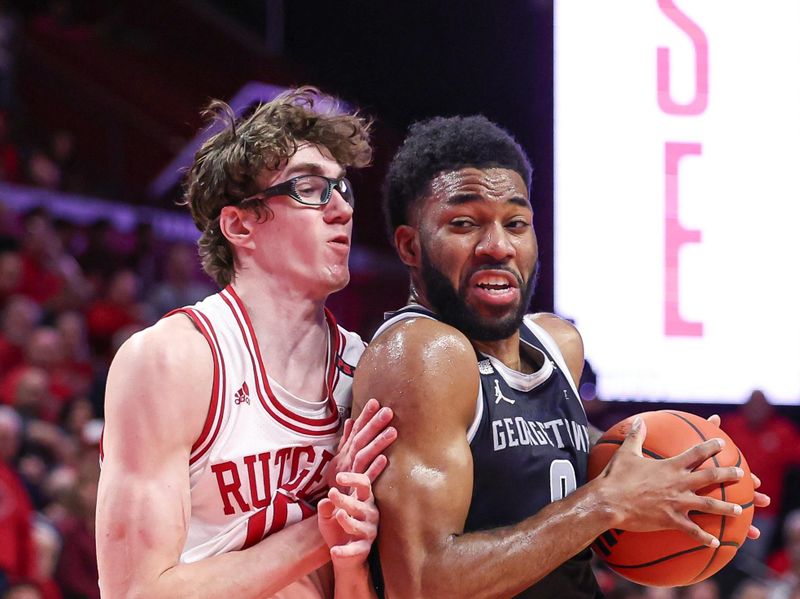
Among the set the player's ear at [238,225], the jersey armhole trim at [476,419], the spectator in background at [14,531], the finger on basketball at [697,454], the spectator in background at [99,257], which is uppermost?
Answer: the player's ear at [238,225]

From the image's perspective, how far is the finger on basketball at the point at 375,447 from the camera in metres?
2.81

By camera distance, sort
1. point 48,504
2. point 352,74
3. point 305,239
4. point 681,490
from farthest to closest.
A: point 352,74
point 48,504
point 305,239
point 681,490

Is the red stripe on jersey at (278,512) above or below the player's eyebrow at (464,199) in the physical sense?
below

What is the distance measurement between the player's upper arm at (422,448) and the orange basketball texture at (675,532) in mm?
431

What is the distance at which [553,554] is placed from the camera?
8.90 ft

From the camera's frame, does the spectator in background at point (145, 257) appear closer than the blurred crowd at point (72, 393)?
No

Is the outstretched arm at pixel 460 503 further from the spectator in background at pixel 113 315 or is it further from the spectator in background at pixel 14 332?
the spectator in background at pixel 113 315

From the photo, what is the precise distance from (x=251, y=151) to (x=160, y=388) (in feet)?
2.42

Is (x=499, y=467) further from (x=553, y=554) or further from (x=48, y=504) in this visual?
(x=48, y=504)

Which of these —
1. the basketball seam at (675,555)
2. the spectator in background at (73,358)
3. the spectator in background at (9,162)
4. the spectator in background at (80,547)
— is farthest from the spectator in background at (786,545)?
the spectator in background at (9,162)

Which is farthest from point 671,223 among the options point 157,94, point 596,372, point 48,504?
point 157,94

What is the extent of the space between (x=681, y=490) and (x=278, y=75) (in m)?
10.5

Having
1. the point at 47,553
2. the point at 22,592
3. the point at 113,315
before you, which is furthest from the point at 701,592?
the point at 113,315

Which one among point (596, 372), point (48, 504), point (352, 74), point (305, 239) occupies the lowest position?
point (48, 504)
